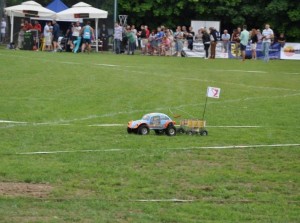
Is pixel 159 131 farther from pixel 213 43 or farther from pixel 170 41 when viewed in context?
pixel 170 41

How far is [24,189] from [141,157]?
2.73 m

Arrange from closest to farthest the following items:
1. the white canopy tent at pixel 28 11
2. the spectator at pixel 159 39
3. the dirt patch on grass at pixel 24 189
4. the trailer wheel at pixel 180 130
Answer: the dirt patch on grass at pixel 24 189
the trailer wheel at pixel 180 130
the spectator at pixel 159 39
the white canopy tent at pixel 28 11

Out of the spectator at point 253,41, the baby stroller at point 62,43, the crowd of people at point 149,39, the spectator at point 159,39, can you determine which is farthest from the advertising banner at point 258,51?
the baby stroller at point 62,43

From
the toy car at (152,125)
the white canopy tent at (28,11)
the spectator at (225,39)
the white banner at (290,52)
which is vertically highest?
the white canopy tent at (28,11)

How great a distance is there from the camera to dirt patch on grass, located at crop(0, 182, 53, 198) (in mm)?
8414

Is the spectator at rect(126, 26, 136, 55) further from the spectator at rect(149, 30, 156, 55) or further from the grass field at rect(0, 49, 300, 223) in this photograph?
the grass field at rect(0, 49, 300, 223)

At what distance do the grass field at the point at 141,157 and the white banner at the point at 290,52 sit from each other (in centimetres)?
2697

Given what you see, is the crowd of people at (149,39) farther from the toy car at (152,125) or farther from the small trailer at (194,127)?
the toy car at (152,125)

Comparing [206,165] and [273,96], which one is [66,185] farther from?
[273,96]

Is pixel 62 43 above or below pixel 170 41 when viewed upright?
below

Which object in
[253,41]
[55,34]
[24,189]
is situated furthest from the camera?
[55,34]

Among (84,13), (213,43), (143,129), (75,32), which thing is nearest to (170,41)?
(213,43)

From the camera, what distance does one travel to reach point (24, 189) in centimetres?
872

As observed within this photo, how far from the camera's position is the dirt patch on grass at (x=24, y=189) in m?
8.41
